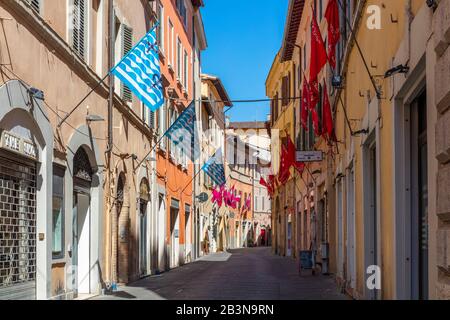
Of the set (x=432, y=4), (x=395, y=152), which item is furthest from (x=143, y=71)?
(x=432, y=4)

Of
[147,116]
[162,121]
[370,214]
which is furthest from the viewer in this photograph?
[162,121]

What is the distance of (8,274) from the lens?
11.0 m

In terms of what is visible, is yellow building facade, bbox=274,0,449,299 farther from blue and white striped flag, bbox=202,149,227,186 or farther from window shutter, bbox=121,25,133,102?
blue and white striped flag, bbox=202,149,227,186

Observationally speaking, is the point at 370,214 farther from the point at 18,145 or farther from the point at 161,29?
the point at 161,29

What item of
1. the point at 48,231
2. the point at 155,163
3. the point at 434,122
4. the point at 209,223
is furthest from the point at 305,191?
the point at 434,122

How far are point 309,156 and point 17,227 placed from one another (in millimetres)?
12018

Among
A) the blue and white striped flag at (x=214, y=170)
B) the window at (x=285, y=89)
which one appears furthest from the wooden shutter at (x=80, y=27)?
the window at (x=285, y=89)

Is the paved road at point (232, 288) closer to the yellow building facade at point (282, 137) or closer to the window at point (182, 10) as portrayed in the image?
the window at point (182, 10)

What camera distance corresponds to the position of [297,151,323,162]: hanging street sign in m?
22.0

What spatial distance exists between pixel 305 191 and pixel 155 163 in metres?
10.4

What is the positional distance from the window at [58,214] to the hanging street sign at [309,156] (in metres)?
9.61

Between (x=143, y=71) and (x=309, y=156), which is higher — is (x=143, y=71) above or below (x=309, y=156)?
above

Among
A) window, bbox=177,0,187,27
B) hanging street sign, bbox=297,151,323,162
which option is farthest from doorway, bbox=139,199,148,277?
window, bbox=177,0,187,27

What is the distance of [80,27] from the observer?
1538 centimetres
